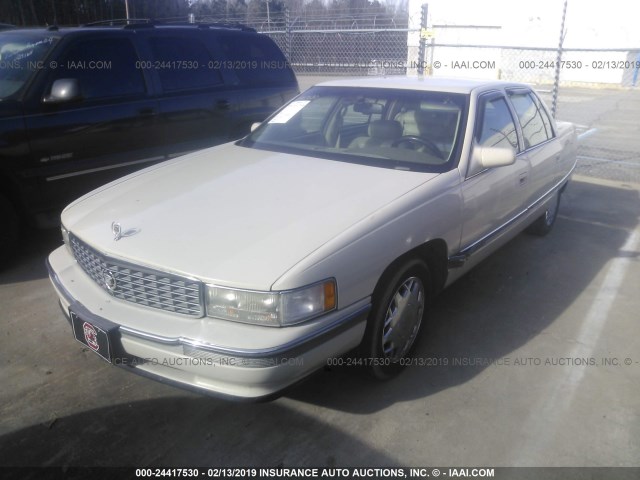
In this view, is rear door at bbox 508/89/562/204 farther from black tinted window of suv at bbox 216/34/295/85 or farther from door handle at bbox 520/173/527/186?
black tinted window of suv at bbox 216/34/295/85

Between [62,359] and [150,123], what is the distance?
105 inches

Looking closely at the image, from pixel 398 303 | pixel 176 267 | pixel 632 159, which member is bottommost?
pixel 632 159

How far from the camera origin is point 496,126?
158 inches

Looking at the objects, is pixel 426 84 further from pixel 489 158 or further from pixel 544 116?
pixel 544 116

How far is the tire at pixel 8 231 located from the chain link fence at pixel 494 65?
14.2 feet

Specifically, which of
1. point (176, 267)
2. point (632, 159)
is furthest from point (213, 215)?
point (632, 159)

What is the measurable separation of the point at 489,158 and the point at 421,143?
1.47ft

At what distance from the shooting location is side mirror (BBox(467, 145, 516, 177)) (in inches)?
135

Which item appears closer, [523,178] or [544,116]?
[523,178]

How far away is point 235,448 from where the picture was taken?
8.68 ft

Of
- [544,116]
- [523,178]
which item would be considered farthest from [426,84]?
[544,116]

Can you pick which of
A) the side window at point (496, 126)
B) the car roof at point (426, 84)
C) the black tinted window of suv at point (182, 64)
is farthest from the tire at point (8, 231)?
the side window at point (496, 126)

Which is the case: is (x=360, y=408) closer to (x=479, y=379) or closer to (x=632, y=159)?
(x=479, y=379)

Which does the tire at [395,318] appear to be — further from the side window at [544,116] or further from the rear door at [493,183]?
the side window at [544,116]
